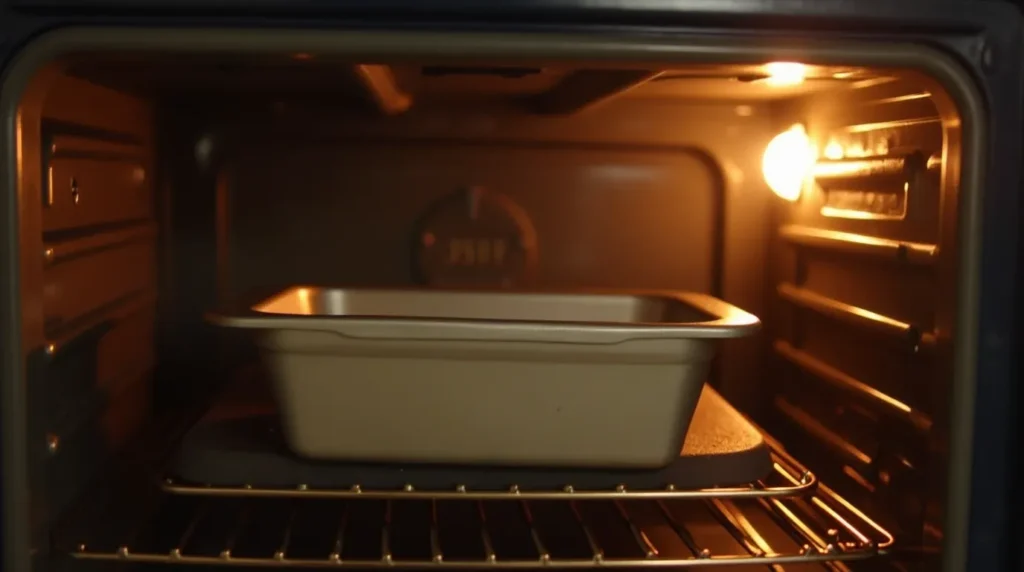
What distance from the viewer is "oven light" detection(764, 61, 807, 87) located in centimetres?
75

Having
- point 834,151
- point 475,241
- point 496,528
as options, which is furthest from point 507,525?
point 834,151

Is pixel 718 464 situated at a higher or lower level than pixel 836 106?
lower

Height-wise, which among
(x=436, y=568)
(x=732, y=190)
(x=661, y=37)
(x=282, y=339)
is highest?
(x=661, y=37)

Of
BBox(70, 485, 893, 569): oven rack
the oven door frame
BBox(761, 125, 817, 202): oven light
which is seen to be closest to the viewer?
the oven door frame

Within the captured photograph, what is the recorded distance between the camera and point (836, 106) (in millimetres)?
1104

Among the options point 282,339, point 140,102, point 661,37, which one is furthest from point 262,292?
point 661,37

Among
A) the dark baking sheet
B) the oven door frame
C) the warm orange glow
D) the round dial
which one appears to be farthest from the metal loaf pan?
the round dial

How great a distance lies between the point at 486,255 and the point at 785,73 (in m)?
0.49

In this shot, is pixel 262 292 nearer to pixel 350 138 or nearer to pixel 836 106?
pixel 350 138

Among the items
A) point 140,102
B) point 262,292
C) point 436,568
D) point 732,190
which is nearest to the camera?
point 436,568

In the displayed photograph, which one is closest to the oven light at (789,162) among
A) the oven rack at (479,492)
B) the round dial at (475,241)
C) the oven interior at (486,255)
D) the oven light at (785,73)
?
the oven interior at (486,255)

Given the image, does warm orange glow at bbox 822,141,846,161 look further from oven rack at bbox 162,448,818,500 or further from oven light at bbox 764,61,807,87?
oven rack at bbox 162,448,818,500

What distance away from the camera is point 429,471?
35.5 inches

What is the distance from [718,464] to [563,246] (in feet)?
1.46
